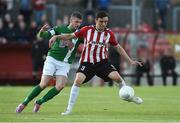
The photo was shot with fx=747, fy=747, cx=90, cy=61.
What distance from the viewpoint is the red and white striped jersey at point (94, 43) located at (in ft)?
52.1

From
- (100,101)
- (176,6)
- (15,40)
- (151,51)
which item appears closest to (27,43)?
(15,40)

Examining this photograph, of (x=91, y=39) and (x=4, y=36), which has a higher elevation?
(x=91, y=39)

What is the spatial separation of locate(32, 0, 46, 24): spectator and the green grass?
830 centimetres

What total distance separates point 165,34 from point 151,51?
979 millimetres

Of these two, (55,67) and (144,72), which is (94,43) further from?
(144,72)

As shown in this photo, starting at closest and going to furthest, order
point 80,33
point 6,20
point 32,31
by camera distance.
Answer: point 80,33 < point 6,20 < point 32,31

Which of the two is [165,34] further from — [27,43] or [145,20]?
[27,43]

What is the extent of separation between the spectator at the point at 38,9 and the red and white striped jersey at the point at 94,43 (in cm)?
1554

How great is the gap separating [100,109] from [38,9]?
1490cm

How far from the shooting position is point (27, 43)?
104 feet

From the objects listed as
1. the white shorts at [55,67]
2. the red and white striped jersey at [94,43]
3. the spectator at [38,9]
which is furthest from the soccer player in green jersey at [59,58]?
the spectator at [38,9]

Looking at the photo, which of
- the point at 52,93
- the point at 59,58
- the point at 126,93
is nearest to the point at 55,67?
the point at 59,58

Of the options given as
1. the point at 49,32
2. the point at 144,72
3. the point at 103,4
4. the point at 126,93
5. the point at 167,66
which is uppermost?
the point at 49,32

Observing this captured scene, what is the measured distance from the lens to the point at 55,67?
1664 centimetres
